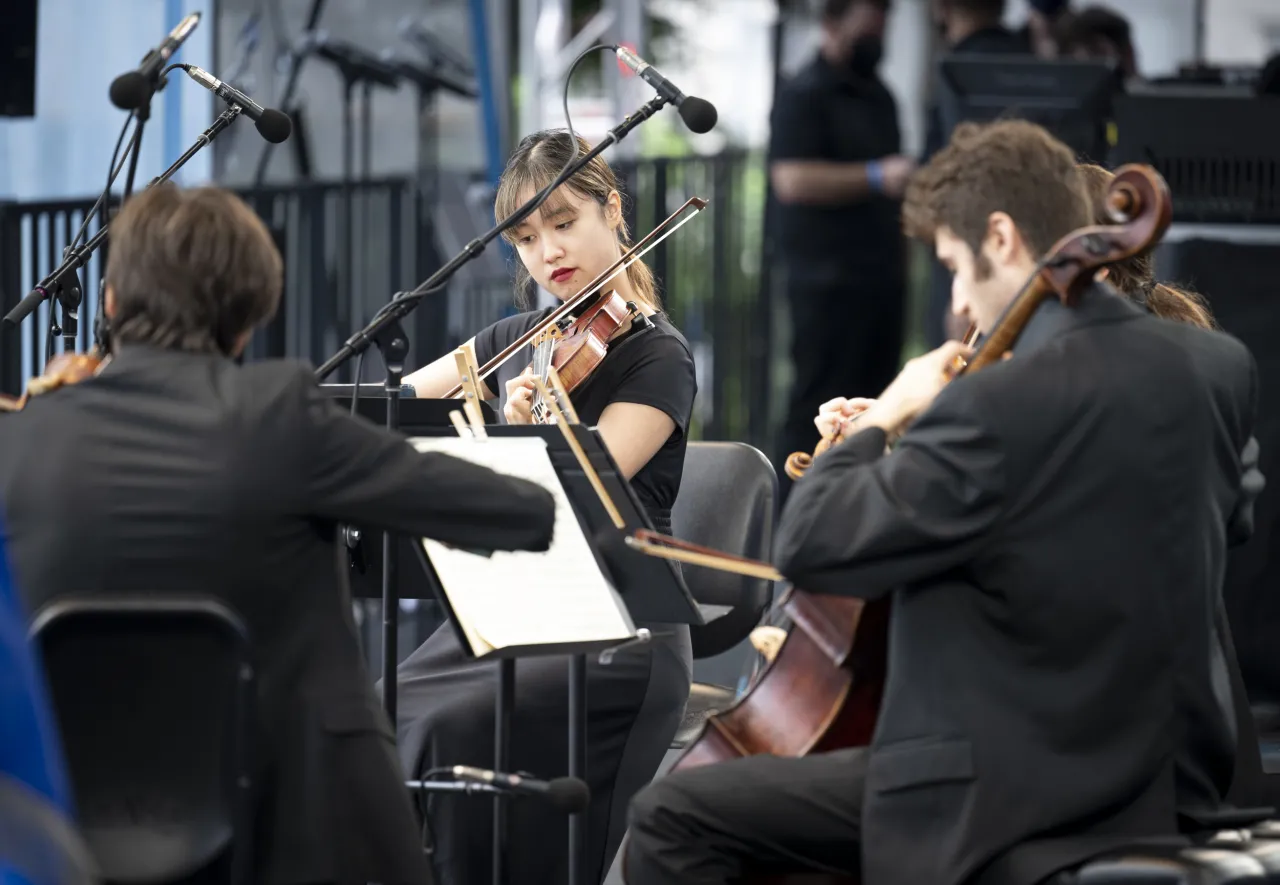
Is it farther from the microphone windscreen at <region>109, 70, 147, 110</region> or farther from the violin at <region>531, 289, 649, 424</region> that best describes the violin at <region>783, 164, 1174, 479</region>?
the microphone windscreen at <region>109, 70, 147, 110</region>

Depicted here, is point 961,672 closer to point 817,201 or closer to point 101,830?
point 101,830

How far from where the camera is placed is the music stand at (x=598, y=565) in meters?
2.13

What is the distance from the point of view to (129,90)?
7.53 feet

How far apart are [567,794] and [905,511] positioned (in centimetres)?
60

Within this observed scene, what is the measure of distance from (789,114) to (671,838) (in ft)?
10.4

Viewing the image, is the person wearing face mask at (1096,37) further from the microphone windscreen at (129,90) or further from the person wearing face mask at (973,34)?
the microphone windscreen at (129,90)

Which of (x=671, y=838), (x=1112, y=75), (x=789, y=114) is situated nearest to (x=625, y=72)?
(x=789, y=114)

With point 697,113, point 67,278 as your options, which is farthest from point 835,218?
point 67,278

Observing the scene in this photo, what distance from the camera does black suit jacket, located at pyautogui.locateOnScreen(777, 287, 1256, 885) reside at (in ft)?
6.19

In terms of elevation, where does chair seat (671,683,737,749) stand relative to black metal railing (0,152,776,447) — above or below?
below

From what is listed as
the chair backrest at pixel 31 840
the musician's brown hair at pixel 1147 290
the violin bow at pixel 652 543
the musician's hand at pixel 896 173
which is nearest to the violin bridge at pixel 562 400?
the violin bow at pixel 652 543

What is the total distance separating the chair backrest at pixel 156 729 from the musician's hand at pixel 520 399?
913 millimetres

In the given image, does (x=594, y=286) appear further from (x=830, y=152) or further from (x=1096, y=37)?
(x=1096, y=37)

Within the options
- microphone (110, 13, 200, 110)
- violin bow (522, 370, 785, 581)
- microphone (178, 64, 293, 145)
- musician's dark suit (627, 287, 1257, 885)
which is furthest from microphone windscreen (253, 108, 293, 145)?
musician's dark suit (627, 287, 1257, 885)
